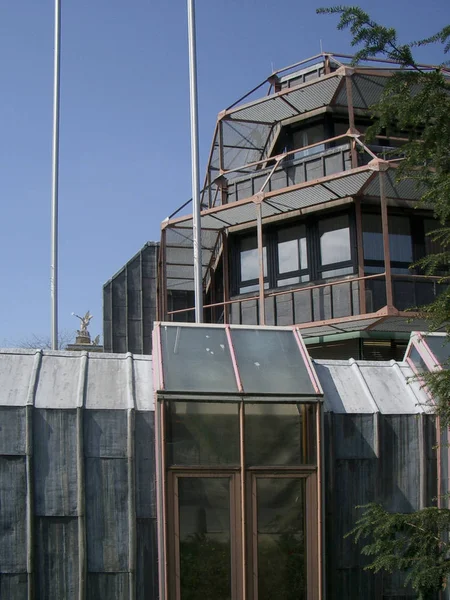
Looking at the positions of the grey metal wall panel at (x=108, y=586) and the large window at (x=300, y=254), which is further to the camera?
the large window at (x=300, y=254)

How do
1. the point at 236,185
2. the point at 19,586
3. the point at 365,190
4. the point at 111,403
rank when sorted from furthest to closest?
the point at 236,185 → the point at 365,190 → the point at 111,403 → the point at 19,586

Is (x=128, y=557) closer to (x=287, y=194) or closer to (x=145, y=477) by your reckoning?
(x=145, y=477)

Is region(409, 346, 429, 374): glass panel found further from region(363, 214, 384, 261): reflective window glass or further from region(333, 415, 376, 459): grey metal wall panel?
region(363, 214, 384, 261): reflective window glass

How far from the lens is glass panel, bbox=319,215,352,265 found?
74.7 ft

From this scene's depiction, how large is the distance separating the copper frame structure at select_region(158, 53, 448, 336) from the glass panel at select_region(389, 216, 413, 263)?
0.57 metres

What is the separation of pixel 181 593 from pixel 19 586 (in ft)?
7.93

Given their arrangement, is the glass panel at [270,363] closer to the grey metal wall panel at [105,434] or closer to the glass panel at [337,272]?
the grey metal wall panel at [105,434]

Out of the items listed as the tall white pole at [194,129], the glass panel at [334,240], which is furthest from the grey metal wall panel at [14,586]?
the glass panel at [334,240]

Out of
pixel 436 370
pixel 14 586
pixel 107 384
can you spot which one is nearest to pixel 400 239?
pixel 436 370

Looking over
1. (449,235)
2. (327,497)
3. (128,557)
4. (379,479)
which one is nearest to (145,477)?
(128,557)

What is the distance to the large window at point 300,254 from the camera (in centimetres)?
2281

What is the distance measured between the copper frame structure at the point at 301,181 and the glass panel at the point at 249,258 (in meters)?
0.52

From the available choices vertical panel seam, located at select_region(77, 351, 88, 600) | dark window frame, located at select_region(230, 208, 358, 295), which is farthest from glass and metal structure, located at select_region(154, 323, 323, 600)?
dark window frame, located at select_region(230, 208, 358, 295)

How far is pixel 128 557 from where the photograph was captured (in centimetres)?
1247
